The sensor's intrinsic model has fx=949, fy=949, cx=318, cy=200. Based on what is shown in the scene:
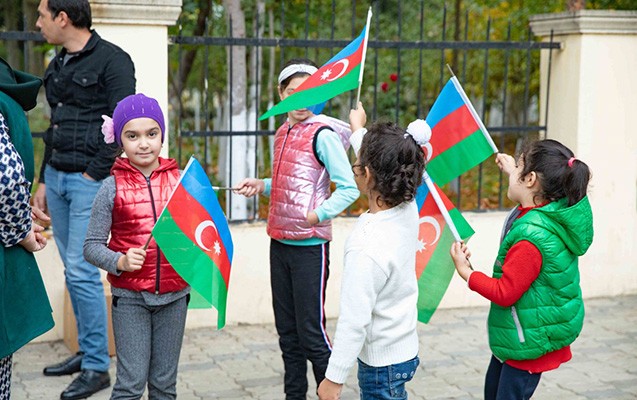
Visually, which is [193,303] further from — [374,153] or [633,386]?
[633,386]

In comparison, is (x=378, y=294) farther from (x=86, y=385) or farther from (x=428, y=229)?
(x=86, y=385)

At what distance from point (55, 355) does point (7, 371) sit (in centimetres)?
236

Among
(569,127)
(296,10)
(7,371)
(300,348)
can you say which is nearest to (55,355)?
(300,348)

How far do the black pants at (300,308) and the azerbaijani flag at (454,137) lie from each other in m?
0.67

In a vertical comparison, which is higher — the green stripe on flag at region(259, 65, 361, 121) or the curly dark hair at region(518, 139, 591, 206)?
the green stripe on flag at region(259, 65, 361, 121)

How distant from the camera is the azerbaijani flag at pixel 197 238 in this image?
3.62m

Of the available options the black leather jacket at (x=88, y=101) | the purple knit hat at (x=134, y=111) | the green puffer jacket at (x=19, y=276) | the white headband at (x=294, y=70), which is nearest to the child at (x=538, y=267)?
the white headband at (x=294, y=70)

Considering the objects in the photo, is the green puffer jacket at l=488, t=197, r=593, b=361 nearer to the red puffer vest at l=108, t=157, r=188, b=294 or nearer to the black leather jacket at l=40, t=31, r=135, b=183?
the red puffer vest at l=108, t=157, r=188, b=294

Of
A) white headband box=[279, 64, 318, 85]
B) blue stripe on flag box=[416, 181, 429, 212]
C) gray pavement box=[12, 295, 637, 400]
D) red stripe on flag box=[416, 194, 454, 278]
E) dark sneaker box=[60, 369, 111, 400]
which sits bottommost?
gray pavement box=[12, 295, 637, 400]

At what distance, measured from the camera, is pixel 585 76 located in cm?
705

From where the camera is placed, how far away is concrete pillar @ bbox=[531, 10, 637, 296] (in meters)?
7.07

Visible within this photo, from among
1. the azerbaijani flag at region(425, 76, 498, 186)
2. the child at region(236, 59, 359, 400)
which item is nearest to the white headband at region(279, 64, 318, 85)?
the child at region(236, 59, 359, 400)

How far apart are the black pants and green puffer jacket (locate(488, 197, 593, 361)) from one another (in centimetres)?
97

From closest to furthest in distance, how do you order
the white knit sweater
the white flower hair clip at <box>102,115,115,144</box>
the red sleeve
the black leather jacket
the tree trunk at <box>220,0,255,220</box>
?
the white knit sweater, the red sleeve, the white flower hair clip at <box>102,115,115,144</box>, the black leather jacket, the tree trunk at <box>220,0,255,220</box>
